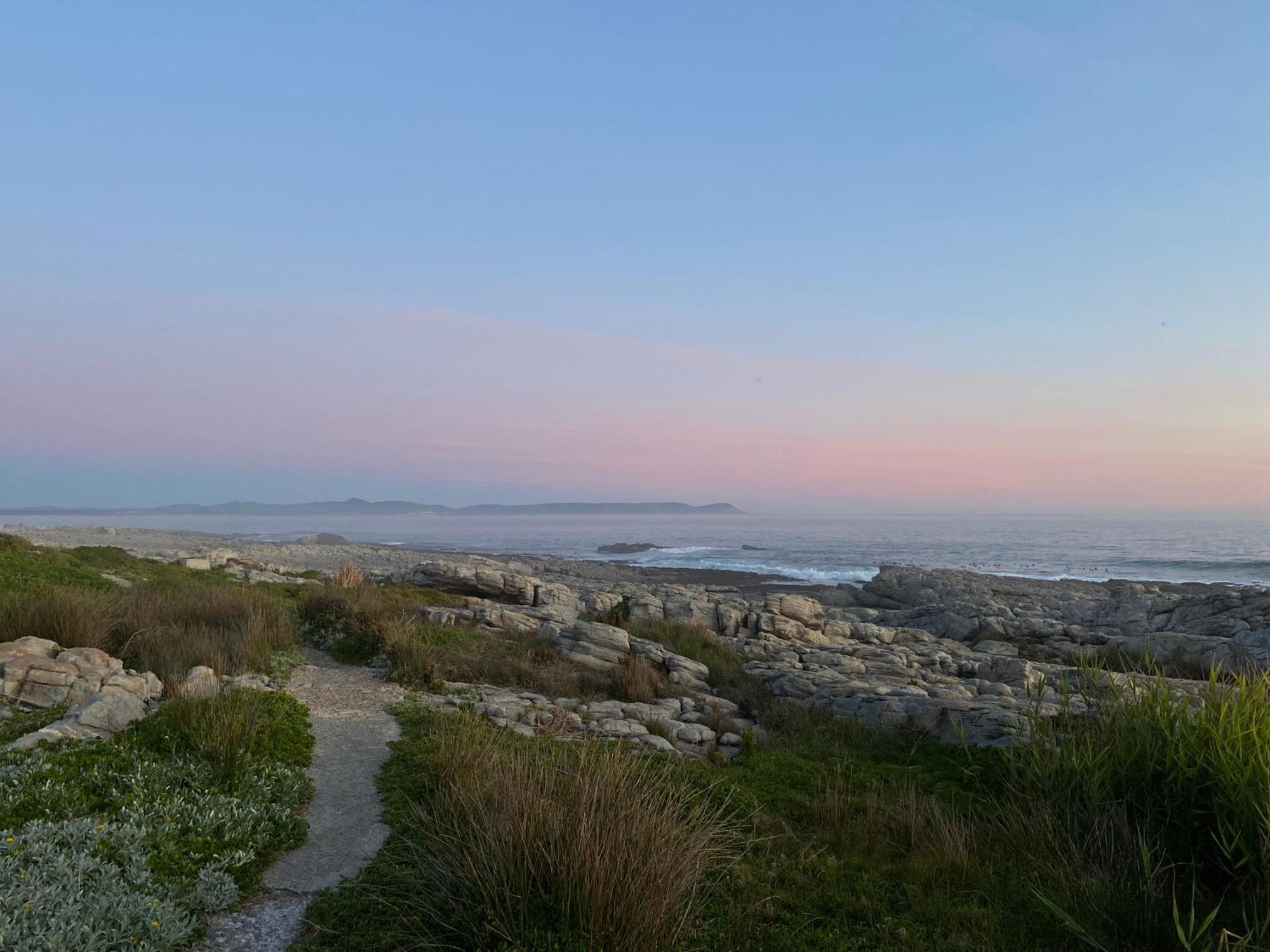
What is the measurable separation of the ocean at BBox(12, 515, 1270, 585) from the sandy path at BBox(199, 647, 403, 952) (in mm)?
39475

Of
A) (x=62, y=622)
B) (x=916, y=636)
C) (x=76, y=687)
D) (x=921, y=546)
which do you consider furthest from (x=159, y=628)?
(x=921, y=546)

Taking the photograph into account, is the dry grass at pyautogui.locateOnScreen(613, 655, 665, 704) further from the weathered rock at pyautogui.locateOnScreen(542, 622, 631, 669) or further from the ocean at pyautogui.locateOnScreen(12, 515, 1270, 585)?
the ocean at pyautogui.locateOnScreen(12, 515, 1270, 585)

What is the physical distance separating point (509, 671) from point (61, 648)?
20.3ft

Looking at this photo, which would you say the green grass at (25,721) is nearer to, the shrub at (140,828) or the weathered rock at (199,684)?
the shrub at (140,828)

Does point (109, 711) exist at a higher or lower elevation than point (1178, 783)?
lower

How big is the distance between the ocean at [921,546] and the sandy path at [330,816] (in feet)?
130

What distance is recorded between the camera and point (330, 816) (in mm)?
6539

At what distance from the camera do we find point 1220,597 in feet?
78.4

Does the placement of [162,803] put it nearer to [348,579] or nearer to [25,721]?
[25,721]

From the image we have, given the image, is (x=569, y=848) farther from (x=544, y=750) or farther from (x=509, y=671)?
(x=509, y=671)

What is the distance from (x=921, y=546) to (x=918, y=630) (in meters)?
52.4

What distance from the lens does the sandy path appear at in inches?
190

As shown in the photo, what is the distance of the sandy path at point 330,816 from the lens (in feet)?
15.8

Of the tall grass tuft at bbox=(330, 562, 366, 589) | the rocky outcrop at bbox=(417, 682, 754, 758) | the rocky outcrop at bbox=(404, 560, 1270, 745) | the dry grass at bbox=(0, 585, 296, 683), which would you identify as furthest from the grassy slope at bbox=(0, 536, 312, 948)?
the tall grass tuft at bbox=(330, 562, 366, 589)
